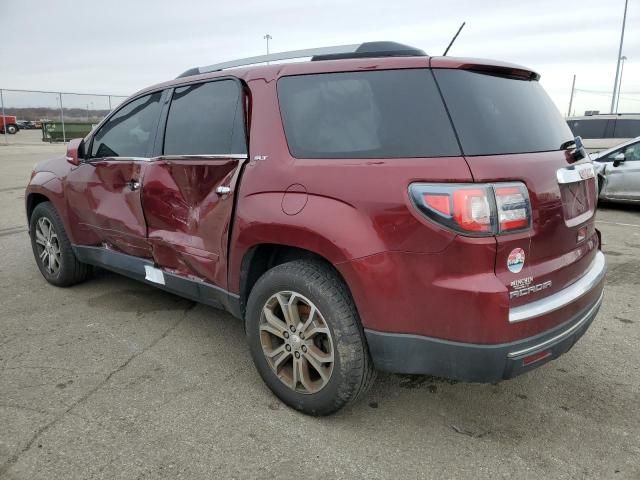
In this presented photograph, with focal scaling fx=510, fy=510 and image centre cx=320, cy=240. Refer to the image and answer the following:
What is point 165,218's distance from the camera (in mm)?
3293

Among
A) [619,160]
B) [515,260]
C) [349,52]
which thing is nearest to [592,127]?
[619,160]

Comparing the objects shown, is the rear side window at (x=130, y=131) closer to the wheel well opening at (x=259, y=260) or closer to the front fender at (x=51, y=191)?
the front fender at (x=51, y=191)

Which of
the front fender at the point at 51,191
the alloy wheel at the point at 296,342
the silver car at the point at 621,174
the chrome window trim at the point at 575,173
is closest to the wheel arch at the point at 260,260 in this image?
the alloy wheel at the point at 296,342

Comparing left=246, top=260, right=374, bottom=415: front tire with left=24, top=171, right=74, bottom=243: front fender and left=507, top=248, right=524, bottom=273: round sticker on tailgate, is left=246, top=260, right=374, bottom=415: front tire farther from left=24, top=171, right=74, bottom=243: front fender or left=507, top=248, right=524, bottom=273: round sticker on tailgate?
left=24, top=171, right=74, bottom=243: front fender

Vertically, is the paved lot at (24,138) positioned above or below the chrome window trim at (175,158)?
above

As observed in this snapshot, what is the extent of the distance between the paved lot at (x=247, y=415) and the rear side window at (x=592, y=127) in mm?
14612

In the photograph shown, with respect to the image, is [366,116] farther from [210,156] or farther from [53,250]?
[53,250]

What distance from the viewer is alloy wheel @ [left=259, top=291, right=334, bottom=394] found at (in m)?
2.47

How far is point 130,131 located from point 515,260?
9.47ft

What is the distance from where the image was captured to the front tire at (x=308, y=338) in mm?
2357

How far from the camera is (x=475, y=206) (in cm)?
204

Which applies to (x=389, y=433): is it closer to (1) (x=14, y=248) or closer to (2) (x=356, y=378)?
(2) (x=356, y=378)

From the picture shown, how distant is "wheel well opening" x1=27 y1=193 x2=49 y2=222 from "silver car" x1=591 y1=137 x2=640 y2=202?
8630 mm

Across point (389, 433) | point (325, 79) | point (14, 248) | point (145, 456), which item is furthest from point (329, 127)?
point (14, 248)
